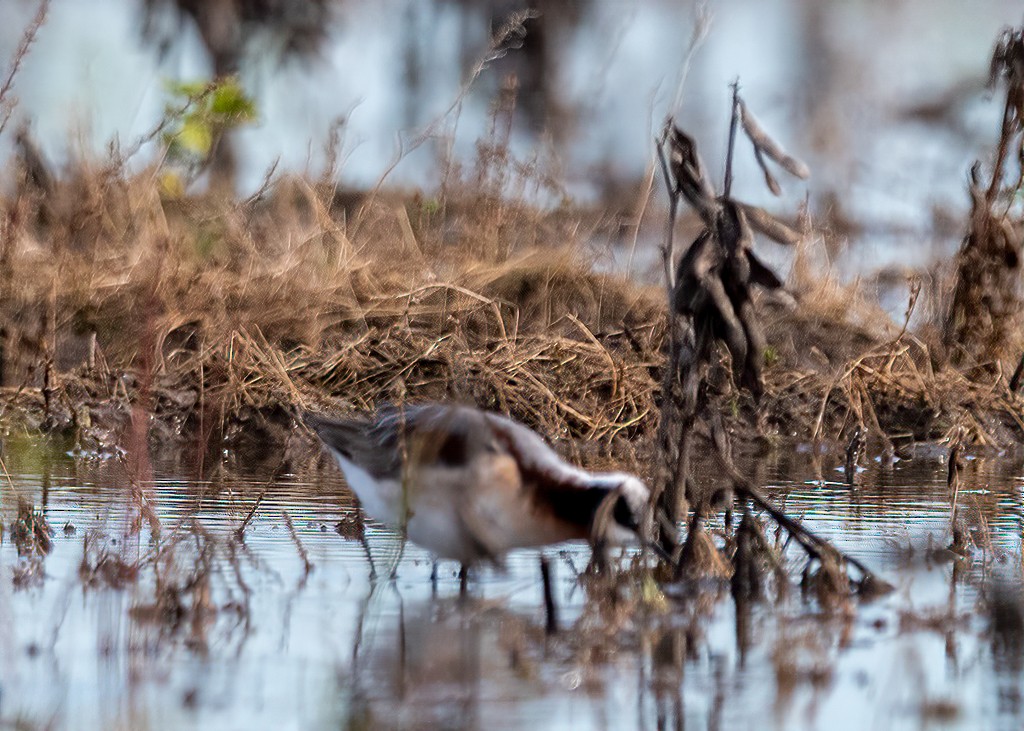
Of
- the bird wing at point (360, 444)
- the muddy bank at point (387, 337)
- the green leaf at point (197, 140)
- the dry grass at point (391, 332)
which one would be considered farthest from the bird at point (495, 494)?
the green leaf at point (197, 140)

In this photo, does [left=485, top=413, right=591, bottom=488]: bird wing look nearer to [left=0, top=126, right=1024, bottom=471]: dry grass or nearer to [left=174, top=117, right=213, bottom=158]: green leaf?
[left=0, top=126, right=1024, bottom=471]: dry grass

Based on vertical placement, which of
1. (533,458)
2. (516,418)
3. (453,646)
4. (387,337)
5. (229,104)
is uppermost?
(229,104)

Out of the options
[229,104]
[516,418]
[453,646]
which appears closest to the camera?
[453,646]

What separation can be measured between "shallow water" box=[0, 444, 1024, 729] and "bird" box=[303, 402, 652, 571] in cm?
20

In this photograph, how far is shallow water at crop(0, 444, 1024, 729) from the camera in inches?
134

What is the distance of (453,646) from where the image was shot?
4.13 metres

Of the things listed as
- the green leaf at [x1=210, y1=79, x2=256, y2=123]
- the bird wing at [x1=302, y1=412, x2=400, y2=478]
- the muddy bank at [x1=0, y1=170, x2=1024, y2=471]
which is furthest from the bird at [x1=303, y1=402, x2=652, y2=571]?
the green leaf at [x1=210, y1=79, x2=256, y2=123]

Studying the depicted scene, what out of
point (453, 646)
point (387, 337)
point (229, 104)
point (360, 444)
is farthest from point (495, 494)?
point (229, 104)

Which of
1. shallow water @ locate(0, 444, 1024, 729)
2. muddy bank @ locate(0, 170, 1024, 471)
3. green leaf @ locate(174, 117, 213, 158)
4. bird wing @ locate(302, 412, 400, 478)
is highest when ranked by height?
green leaf @ locate(174, 117, 213, 158)

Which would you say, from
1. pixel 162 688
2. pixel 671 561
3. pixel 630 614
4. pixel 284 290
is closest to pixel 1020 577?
pixel 671 561

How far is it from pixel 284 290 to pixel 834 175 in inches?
344

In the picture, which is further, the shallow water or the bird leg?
the bird leg

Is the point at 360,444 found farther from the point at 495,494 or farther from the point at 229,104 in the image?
the point at 229,104

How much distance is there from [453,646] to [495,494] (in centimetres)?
66
